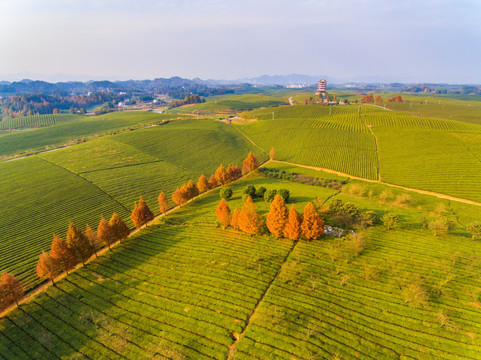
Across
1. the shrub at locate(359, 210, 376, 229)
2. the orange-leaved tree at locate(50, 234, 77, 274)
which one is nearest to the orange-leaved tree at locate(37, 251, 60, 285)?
the orange-leaved tree at locate(50, 234, 77, 274)

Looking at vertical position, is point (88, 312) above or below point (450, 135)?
below

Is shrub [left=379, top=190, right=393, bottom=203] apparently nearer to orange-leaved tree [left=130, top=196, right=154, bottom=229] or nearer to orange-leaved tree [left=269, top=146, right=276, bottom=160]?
orange-leaved tree [left=269, top=146, right=276, bottom=160]

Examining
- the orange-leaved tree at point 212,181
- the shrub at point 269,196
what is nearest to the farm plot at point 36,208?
the orange-leaved tree at point 212,181

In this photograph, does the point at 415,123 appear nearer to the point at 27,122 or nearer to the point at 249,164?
the point at 249,164

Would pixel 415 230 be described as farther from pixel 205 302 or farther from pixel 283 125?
pixel 283 125

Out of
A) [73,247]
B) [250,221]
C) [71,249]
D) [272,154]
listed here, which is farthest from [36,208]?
[272,154]

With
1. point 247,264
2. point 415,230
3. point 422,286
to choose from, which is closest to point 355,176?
point 415,230

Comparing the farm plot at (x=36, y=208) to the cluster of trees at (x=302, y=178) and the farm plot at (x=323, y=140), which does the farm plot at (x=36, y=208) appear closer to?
the cluster of trees at (x=302, y=178)
